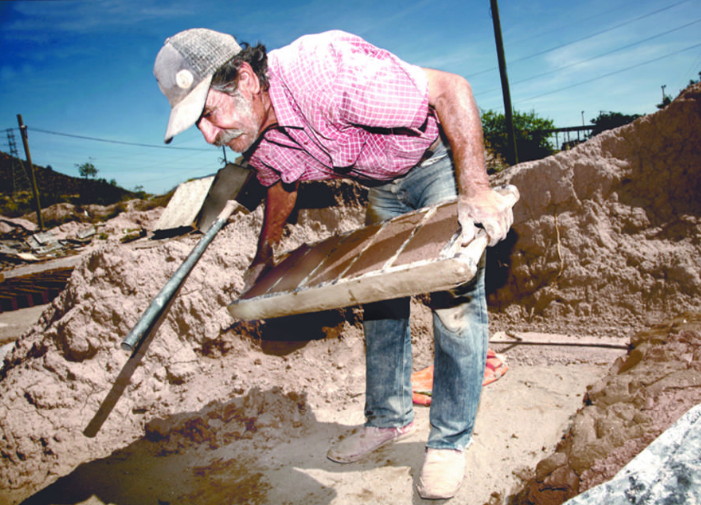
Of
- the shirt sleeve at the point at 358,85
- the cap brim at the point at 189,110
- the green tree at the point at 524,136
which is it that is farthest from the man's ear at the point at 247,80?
the green tree at the point at 524,136

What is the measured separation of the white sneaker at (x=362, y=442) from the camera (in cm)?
183

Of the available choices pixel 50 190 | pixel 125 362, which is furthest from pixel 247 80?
pixel 50 190

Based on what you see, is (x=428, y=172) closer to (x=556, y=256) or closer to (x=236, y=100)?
(x=236, y=100)

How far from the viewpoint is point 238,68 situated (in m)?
1.63

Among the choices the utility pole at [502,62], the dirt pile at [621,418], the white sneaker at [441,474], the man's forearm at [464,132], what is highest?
→ the utility pole at [502,62]

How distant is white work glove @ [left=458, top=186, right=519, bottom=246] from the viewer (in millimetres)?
1242

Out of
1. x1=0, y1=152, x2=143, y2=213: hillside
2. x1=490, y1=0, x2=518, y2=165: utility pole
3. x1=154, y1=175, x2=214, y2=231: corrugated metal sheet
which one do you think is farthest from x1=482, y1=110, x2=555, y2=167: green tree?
x1=0, y1=152, x2=143, y2=213: hillside

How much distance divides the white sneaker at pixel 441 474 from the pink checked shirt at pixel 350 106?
44.8 inches

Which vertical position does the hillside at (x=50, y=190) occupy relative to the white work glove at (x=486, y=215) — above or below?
above

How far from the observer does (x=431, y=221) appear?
4.97ft

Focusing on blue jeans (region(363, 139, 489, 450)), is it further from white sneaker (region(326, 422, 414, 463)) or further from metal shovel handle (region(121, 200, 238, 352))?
→ metal shovel handle (region(121, 200, 238, 352))

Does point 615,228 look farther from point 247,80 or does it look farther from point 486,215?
point 247,80

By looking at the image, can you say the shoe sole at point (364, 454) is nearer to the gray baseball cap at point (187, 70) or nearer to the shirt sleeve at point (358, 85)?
the shirt sleeve at point (358, 85)

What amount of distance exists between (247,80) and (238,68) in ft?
0.18
